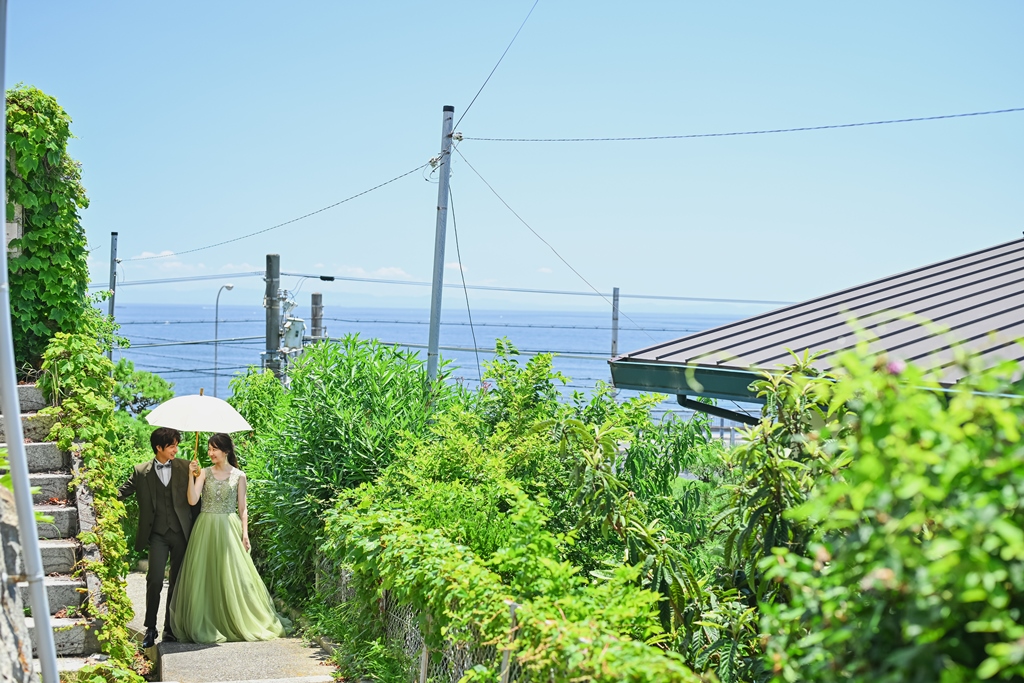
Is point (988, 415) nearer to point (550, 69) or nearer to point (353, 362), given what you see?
point (353, 362)

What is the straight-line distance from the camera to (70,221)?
969 centimetres

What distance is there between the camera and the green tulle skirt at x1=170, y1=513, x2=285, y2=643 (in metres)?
7.79

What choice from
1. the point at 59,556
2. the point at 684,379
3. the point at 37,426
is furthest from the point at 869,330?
the point at 37,426

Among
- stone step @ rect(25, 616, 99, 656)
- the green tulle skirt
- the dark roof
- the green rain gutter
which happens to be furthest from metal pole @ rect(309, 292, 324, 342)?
the green rain gutter

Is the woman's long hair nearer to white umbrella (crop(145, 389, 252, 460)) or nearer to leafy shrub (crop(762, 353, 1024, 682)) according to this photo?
white umbrella (crop(145, 389, 252, 460))

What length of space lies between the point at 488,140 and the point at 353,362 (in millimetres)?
4945

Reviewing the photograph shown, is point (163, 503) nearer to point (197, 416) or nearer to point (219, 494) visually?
point (219, 494)

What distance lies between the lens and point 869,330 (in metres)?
5.47

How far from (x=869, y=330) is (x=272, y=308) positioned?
12.5 m

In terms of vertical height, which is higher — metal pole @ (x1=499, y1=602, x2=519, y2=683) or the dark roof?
the dark roof

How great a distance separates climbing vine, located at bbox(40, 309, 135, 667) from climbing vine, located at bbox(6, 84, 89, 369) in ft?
1.48

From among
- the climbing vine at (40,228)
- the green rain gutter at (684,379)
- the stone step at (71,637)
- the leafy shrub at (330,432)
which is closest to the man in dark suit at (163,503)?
the leafy shrub at (330,432)

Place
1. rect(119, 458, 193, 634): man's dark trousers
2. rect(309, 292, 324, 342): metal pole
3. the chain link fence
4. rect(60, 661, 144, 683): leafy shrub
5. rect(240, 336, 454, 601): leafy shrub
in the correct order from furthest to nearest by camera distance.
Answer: rect(309, 292, 324, 342): metal pole → rect(240, 336, 454, 601): leafy shrub → rect(119, 458, 193, 634): man's dark trousers → rect(60, 661, 144, 683): leafy shrub → the chain link fence

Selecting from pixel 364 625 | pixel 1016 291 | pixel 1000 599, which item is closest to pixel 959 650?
pixel 1000 599
